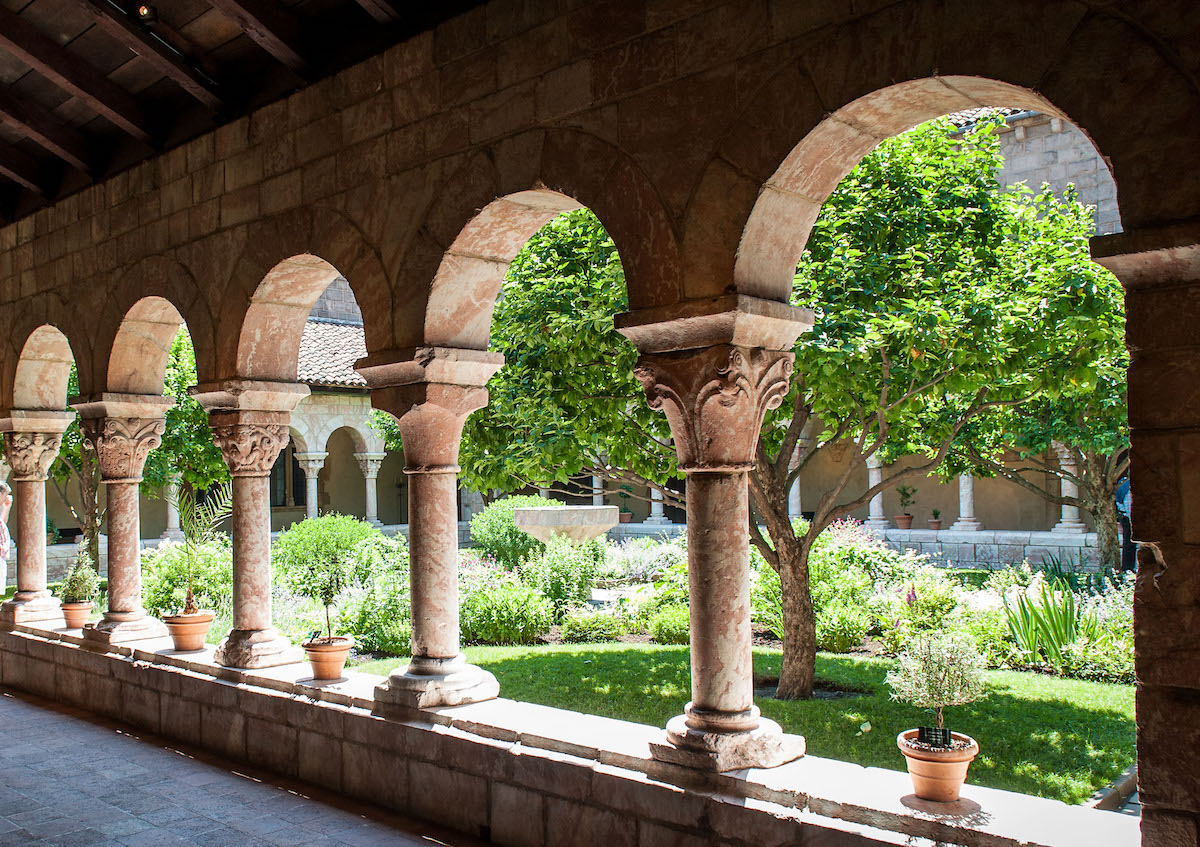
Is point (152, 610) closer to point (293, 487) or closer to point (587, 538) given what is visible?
point (587, 538)

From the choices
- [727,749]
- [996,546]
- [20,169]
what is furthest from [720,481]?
[996,546]

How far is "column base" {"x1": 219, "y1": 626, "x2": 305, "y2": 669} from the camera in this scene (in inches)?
229

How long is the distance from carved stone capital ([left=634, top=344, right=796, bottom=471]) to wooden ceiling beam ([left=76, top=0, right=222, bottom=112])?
3.29 metres

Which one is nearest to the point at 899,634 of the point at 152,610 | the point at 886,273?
the point at 886,273

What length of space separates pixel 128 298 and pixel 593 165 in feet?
13.0

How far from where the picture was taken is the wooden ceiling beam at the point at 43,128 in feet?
21.1

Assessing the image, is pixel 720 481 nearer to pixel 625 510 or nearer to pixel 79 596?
pixel 79 596

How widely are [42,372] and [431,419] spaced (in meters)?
4.75

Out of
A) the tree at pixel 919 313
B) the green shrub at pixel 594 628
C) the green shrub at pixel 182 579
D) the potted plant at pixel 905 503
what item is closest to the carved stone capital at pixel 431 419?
the tree at pixel 919 313

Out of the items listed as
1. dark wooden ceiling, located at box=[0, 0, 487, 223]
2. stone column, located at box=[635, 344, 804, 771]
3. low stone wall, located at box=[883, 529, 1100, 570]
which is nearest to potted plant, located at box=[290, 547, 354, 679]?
stone column, located at box=[635, 344, 804, 771]

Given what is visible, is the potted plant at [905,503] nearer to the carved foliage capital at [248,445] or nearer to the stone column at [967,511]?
the stone column at [967,511]

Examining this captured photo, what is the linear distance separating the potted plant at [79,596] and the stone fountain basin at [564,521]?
5.80 m

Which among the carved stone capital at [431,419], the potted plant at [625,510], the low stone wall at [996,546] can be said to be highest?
the carved stone capital at [431,419]

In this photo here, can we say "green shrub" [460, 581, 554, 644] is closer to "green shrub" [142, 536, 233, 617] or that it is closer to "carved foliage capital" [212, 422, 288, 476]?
"green shrub" [142, 536, 233, 617]
